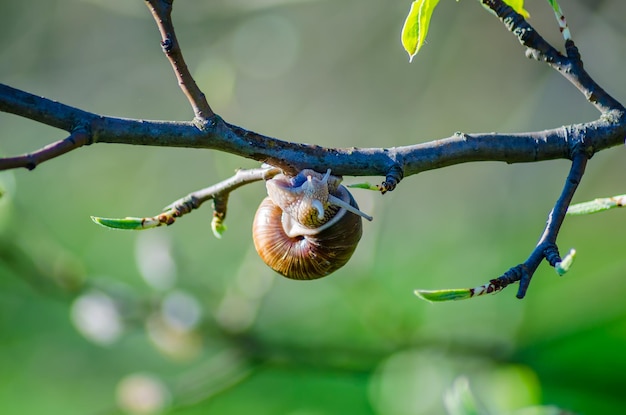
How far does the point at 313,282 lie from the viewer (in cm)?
272

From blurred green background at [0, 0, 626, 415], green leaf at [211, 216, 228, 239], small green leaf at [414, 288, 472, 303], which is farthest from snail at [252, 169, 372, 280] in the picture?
blurred green background at [0, 0, 626, 415]

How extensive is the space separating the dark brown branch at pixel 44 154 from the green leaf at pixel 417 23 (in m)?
0.27

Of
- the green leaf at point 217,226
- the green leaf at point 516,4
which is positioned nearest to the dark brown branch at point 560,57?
the green leaf at point 516,4

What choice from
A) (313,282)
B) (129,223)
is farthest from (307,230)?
(313,282)

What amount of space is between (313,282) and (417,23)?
7.17 feet

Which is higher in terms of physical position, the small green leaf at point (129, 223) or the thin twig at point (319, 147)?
the thin twig at point (319, 147)

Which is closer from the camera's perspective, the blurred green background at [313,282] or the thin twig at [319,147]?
the thin twig at [319,147]

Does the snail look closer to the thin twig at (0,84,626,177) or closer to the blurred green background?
the thin twig at (0,84,626,177)

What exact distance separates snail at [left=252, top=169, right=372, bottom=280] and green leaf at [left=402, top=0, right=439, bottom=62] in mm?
146

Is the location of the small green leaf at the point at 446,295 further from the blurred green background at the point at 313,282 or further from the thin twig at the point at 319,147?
the blurred green background at the point at 313,282

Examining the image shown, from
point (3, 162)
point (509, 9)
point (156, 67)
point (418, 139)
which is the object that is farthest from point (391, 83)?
point (3, 162)

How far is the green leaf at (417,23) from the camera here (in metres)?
0.57

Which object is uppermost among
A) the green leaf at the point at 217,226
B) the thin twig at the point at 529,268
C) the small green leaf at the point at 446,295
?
the green leaf at the point at 217,226

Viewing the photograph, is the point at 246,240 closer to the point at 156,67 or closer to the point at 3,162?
the point at 156,67
